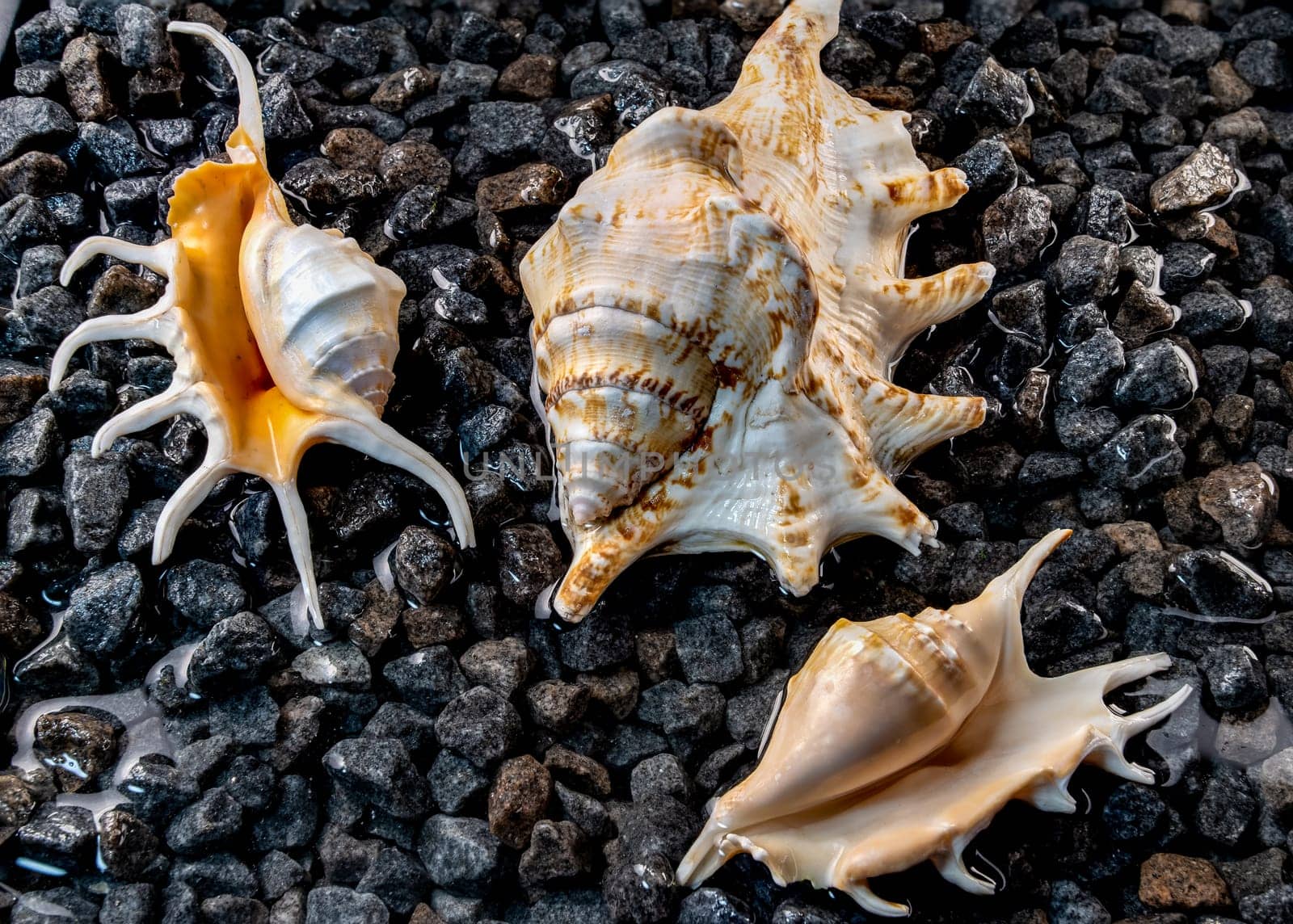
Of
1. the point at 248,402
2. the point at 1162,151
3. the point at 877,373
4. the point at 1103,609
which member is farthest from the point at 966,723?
the point at 1162,151

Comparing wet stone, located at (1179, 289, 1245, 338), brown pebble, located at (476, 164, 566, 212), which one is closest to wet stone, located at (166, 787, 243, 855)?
brown pebble, located at (476, 164, 566, 212)

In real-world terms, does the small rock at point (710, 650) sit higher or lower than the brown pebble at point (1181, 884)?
higher

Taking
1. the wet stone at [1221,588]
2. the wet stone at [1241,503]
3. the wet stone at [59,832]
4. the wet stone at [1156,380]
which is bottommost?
the wet stone at [59,832]

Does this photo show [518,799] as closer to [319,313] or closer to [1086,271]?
[319,313]

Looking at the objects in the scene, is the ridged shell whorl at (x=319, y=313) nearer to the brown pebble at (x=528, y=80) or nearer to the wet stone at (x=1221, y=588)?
the brown pebble at (x=528, y=80)

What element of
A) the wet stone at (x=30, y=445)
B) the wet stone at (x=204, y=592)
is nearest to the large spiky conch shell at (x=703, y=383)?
the wet stone at (x=204, y=592)

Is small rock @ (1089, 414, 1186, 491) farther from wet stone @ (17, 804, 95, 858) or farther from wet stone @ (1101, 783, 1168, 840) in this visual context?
wet stone @ (17, 804, 95, 858)

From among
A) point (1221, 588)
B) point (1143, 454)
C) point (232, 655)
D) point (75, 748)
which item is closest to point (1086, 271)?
point (1143, 454)

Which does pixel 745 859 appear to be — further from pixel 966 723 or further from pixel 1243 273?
pixel 1243 273
